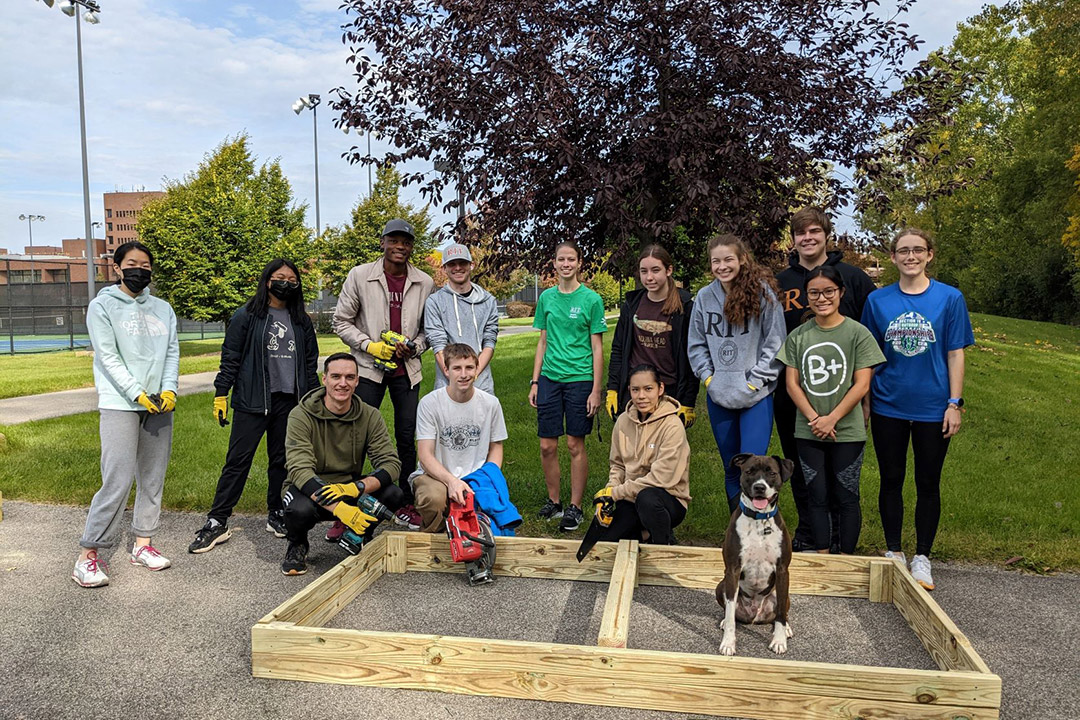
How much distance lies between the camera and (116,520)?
4742 mm

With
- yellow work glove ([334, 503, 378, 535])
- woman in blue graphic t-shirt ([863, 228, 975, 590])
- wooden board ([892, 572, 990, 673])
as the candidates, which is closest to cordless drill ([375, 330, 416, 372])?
yellow work glove ([334, 503, 378, 535])

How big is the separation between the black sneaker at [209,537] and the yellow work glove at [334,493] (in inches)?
54.1

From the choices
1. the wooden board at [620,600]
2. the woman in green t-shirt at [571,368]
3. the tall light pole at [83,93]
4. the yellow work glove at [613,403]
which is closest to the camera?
the wooden board at [620,600]

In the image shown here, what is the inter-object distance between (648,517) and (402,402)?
7.24ft

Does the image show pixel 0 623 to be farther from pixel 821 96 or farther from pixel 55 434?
pixel 821 96

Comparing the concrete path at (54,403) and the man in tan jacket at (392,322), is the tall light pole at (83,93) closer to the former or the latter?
the concrete path at (54,403)

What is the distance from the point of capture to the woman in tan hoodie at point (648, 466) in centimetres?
462

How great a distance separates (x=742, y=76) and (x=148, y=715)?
6.65 meters

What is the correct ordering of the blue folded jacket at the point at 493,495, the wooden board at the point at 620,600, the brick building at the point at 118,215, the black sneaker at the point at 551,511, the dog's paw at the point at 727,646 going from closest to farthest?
the wooden board at the point at 620,600
the dog's paw at the point at 727,646
the blue folded jacket at the point at 493,495
the black sneaker at the point at 551,511
the brick building at the point at 118,215

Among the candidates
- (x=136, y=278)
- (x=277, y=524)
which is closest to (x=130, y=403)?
(x=136, y=278)

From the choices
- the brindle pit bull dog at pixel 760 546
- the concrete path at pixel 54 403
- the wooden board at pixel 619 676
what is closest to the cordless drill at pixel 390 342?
the wooden board at pixel 619 676

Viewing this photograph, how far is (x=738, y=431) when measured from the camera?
4.84 metres

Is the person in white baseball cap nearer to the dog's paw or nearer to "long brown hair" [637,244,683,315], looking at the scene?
"long brown hair" [637,244,683,315]

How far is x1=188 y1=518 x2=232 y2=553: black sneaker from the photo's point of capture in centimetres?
536
